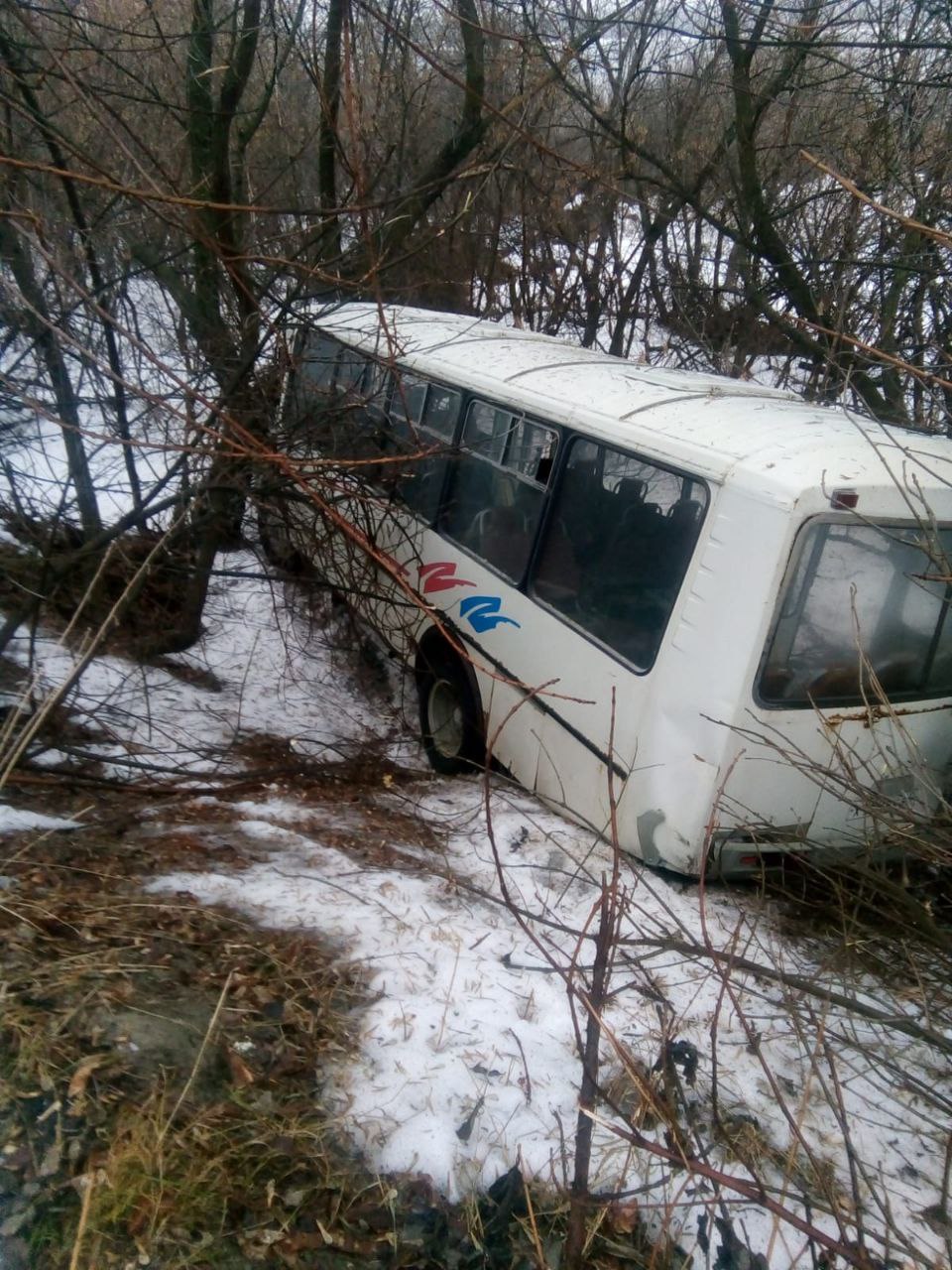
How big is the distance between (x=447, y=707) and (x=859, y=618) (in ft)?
8.70

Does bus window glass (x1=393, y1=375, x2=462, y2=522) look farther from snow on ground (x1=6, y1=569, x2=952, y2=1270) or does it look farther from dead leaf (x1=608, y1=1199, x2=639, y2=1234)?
dead leaf (x1=608, y1=1199, x2=639, y2=1234)

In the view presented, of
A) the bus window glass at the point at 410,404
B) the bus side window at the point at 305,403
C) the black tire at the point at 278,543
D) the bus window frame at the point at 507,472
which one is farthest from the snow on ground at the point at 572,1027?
the bus window glass at the point at 410,404

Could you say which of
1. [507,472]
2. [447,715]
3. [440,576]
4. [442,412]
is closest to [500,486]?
[507,472]

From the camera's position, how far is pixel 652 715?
3.71m

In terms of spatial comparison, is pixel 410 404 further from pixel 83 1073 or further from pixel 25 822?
pixel 83 1073

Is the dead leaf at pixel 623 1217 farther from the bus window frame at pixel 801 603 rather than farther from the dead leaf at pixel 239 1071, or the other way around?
the bus window frame at pixel 801 603

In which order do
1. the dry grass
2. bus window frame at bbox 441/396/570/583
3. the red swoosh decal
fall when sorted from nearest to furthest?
the dry grass → bus window frame at bbox 441/396/570/583 → the red swoosh decal

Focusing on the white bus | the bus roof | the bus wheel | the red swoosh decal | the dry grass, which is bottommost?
the bus wheel

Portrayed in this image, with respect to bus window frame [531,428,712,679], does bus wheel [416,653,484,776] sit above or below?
below

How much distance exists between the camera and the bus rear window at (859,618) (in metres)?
3.40

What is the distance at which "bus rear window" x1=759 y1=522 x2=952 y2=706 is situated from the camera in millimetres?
3404

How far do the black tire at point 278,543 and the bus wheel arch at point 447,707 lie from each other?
114 cm

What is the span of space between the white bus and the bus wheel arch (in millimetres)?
38

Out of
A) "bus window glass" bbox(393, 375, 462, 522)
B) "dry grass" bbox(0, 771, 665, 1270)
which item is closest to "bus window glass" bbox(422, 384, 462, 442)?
"bus window glass" bbox(393, 375, 462, 522)
